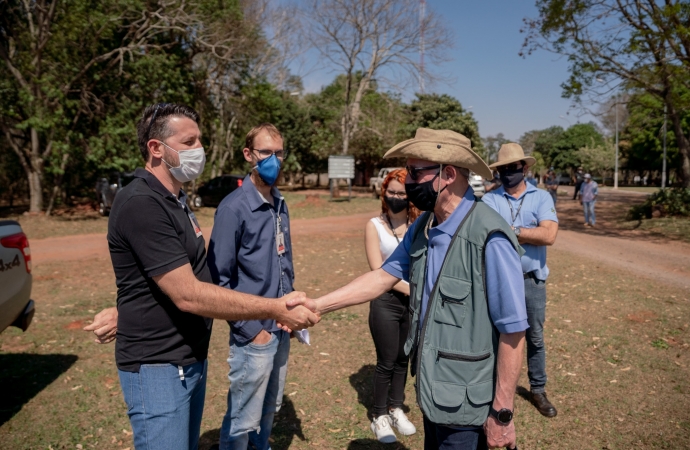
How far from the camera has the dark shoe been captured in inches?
169

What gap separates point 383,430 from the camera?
12.8 ft

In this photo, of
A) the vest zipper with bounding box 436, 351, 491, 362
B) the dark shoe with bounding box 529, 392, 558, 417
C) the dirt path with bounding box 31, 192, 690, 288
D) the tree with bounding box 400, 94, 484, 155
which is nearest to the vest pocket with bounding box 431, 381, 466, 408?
the vest zipper with bounding box 436, 351, 491, 362

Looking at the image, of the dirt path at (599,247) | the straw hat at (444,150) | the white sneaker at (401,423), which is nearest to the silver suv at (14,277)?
the white sneaker at (401,423)

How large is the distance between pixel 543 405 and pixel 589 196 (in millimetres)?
15800

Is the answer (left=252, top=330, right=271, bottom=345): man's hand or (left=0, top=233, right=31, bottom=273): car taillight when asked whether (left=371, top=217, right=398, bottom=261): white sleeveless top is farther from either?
(left=0, top=233, right=31, bottom=273): car taillight

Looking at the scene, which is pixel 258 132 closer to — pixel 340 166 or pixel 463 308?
pixel 463 308

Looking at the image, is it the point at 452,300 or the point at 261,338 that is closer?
the point at 452,300

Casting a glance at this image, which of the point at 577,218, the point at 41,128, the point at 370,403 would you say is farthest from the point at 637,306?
the point at 41,128

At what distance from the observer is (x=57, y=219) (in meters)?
18.4

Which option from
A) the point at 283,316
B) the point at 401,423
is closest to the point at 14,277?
the point at 283,316

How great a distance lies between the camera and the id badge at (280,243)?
10.3 feet

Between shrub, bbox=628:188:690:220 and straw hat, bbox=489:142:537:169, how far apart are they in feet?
54.1

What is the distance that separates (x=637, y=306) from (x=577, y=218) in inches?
605

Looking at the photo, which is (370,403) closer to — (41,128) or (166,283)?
(166,283)
